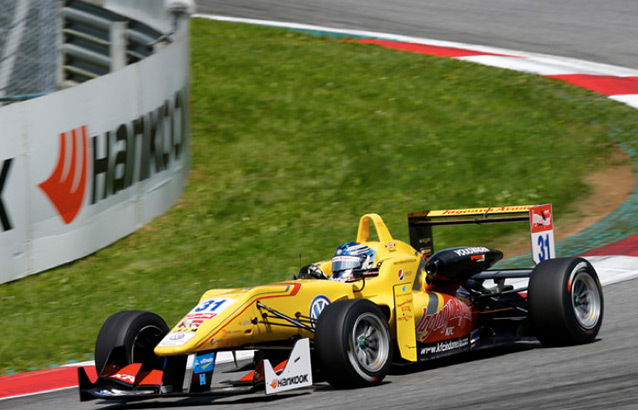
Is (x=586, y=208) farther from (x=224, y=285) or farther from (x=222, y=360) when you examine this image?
(x=222, y=360)

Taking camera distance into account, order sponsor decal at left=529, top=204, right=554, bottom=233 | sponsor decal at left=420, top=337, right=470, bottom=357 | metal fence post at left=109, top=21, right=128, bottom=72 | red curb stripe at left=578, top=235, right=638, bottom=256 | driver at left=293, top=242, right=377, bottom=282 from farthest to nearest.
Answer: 1. metal fence post at left=109, top=21, right=128, bottom=72
2. red curb stripe at left=578, top=235, right=638, bottom=256
3. sponsor decal at left=529, top=204, right=554, bottom=233
4. driver at left=293, top=242, right=377, bottom=282
5. sponsor decal at left=420, top=337, right=470, bottom=357

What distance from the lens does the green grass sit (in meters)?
11.3

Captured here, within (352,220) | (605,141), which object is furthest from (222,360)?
(605,141)

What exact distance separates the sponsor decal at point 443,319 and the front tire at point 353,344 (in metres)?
0.59

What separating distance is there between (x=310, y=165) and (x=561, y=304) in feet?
27.4

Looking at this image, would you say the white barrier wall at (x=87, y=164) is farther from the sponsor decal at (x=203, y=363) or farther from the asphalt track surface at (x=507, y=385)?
the sponsor decal at (x=203, y=363)

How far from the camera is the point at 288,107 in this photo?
17.8 meters

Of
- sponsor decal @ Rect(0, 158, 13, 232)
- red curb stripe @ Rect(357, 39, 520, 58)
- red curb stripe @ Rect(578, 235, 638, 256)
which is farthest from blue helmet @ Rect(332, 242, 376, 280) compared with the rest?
red curb stripe @ Rect(357, 39, 520, 58)

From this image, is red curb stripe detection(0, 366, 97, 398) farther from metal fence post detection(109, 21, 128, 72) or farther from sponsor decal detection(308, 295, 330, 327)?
metal fence post detection(109, 21, 128, 72)

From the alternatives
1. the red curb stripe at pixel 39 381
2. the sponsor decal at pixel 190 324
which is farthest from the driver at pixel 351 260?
the red curb stripe at pixel 39 381

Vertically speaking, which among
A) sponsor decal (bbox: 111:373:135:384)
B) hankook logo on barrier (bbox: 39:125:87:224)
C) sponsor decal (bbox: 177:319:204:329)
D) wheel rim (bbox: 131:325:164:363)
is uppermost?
hankook logo on barrier (bbox: 39:125:87:224)

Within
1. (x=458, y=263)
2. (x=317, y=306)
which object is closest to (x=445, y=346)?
(x=458, y=263)

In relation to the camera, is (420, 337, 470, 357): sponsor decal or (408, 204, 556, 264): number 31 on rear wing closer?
(420, 337, 470, 357): sponsor decal

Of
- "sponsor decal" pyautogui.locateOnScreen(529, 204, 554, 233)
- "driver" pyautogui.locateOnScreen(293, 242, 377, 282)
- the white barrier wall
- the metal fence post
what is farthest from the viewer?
the metal fence post
